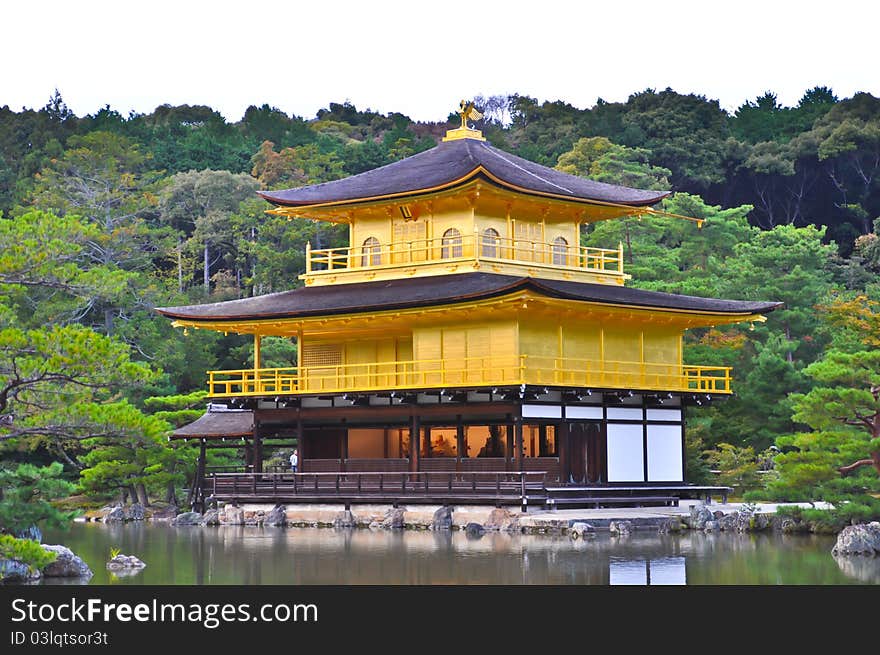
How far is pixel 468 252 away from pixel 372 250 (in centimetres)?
351

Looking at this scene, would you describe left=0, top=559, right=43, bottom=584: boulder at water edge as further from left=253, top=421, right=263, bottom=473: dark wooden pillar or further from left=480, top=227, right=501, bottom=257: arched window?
left=480, top=227, right=501, bottom=257: arched window

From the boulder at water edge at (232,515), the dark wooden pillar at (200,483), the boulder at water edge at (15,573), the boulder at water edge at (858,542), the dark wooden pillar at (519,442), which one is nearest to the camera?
the boulder at water edge at (15,573)

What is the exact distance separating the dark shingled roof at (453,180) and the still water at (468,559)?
10.2m

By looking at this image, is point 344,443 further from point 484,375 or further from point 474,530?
point 474,530

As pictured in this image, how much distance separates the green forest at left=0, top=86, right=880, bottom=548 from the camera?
21.0 m

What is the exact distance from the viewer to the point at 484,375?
124 feet

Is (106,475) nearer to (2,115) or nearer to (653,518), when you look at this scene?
(653,518)

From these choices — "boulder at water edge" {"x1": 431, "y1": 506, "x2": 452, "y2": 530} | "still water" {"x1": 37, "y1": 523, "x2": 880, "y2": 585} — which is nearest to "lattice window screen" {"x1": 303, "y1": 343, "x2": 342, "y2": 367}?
"boulder at water edge" {"x1": 431, "y1": 506, "x2": 452, "y2": 530}

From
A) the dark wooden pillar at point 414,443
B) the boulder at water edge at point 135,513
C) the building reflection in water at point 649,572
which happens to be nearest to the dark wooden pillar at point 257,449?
the boulder at water edge at point 135,513

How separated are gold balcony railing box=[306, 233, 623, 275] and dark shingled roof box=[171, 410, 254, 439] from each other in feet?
14.7

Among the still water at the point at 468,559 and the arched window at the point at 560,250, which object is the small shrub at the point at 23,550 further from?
the arched window at the point at 560,250

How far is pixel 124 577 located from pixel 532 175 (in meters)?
21.1

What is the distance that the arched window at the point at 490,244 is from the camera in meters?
41.2
